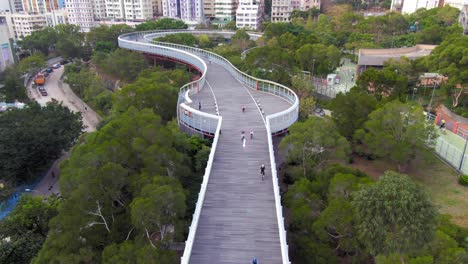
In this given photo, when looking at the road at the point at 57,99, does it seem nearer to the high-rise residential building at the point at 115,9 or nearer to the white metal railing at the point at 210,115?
the white metal railing at the point at 210,115

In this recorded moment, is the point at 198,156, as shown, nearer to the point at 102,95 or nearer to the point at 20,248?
the point at 20,248

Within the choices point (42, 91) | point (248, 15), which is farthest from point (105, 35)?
point (248, 15)

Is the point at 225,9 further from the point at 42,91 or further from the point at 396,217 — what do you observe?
the point at 396,217

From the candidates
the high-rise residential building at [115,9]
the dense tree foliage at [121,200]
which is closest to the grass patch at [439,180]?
the dense tree foliage at [121,200]

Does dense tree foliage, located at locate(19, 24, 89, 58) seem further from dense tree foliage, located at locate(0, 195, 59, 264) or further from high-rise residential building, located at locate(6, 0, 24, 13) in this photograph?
dense tree foliage, located at locate(0, 195, 59, 264)

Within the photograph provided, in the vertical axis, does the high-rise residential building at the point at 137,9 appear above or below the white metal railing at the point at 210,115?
above

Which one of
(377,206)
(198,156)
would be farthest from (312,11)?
(377,206)
